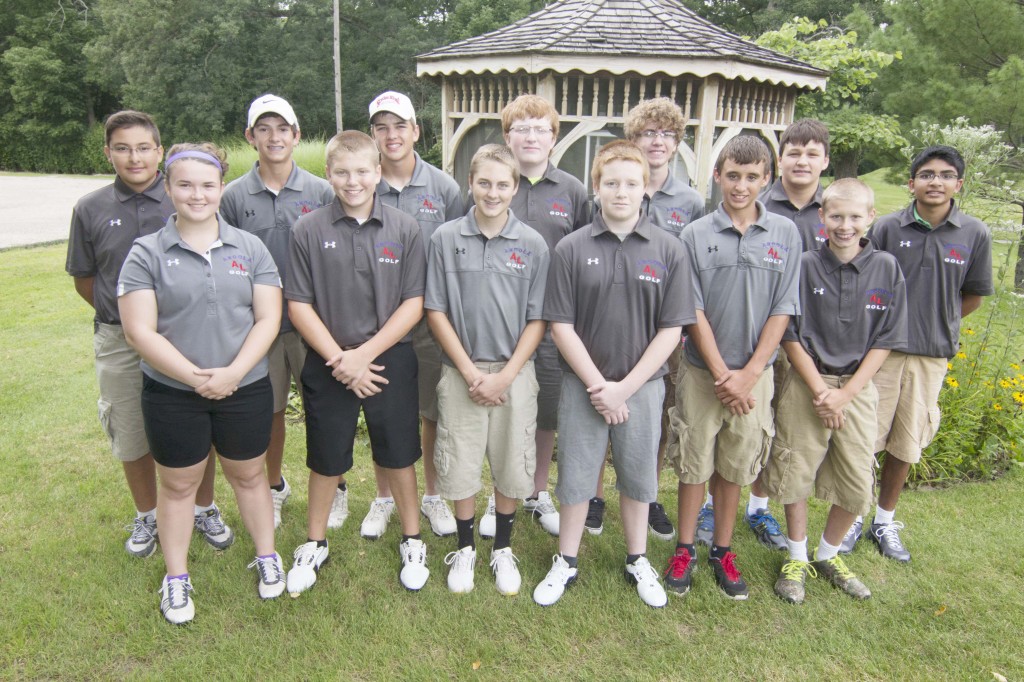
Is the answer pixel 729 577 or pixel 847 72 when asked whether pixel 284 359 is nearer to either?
pixel 729 577

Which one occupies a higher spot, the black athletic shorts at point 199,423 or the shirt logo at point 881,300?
the shirt logo at point 881,300

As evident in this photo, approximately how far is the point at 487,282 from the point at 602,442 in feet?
2.82

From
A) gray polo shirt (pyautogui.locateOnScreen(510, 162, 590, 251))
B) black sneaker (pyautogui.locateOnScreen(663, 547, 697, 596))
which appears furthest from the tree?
black sneaker (pyautogui.locateOnScreen(663, 547, 697, 596))

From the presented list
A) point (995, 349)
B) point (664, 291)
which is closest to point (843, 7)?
point (995, 349)

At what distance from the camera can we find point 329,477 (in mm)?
3062

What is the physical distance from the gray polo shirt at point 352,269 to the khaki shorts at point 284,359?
0.52 metres

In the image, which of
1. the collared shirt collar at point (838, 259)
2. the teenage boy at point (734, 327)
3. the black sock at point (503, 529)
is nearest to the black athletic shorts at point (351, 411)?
the black sock at point (503, 529)

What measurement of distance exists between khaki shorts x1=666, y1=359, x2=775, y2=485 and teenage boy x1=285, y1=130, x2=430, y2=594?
4.01 feet

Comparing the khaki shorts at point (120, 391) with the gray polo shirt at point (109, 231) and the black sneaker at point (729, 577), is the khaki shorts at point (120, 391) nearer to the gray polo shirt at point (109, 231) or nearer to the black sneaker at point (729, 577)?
the gray polo shirt at point (109, 231)

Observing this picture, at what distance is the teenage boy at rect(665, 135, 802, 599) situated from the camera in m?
2.85

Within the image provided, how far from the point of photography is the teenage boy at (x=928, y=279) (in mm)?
3100

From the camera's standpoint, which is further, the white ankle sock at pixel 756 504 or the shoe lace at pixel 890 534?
the white ankle sock at pixel 756 504

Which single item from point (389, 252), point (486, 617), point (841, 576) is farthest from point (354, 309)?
point (841, 576)

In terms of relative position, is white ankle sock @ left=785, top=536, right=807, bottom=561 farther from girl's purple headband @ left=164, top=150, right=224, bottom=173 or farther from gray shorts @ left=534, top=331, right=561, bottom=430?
girl's purple headband @ left=164, top=150, right=224, bottom=173
